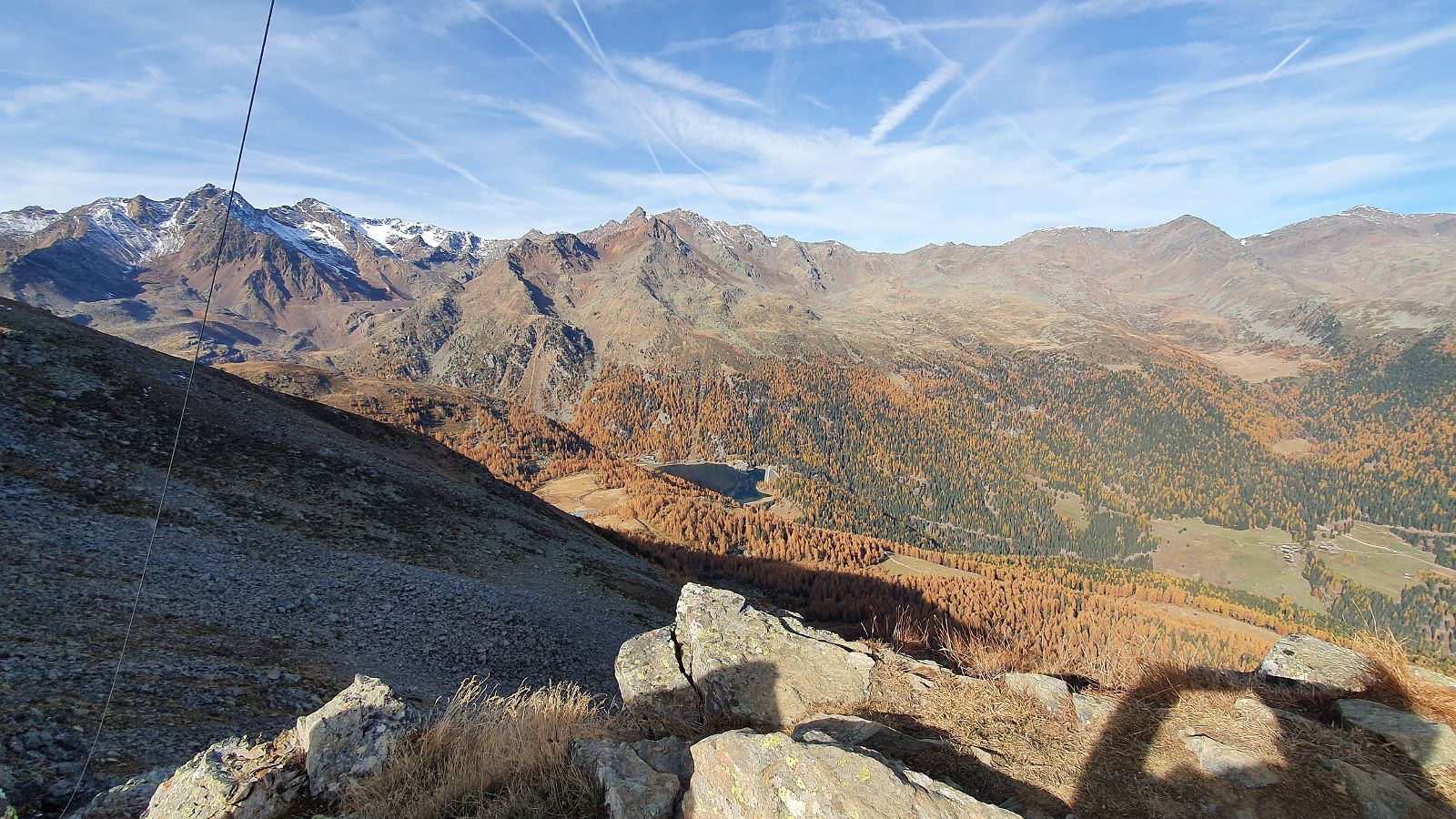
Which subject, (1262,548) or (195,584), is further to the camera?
(1262,548)

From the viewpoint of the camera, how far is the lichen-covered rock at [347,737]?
249 inches

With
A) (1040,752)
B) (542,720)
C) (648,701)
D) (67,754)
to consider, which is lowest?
(67,754)

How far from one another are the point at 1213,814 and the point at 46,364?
39.9 meters

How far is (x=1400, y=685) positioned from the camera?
738 centimetres

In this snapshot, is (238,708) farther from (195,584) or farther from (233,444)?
(233,444)

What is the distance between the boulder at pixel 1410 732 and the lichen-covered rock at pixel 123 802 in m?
14.7

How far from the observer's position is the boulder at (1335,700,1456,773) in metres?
6.28

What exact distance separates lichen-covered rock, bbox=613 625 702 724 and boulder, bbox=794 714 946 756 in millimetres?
3018

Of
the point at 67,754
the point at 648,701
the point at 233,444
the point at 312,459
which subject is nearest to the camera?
the point at 67,754

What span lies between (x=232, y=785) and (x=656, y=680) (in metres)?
7.04

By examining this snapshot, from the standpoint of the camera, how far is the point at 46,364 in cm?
2416

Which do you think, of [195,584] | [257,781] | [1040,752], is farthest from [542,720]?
[195,584]

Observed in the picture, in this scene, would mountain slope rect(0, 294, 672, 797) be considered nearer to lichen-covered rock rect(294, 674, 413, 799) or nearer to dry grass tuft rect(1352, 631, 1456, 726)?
lichen-covered rock rect(294, 674, 413, 799)

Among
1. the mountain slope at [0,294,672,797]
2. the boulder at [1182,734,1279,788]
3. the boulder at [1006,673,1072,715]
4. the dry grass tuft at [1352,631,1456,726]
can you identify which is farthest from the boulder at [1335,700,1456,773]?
the mountain slope at [0,294,672,797]
